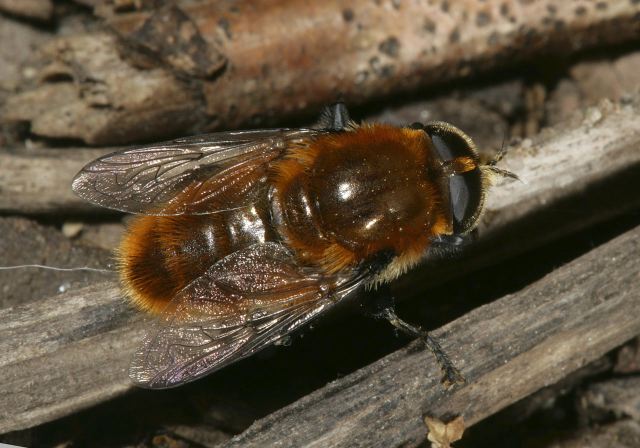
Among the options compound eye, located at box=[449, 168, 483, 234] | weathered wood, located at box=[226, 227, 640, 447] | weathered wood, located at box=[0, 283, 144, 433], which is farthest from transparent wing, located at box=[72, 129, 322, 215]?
weathered wood, located at box=[226, 227, 640, 447]

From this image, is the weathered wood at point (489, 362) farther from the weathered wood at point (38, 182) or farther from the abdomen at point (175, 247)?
the weathered wood at point (38, 182)

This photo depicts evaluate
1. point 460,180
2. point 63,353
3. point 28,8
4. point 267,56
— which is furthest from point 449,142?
point 28,8

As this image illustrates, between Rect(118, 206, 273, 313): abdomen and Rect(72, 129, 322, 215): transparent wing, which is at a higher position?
Rect(72, 129, 322, 215): transparent wing

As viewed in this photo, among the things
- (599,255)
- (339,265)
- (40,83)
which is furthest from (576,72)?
(40,83)

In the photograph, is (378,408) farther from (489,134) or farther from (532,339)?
(489,134)

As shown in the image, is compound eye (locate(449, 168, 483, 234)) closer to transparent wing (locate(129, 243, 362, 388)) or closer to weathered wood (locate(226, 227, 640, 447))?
weathered wood (locate(226, 227, 640, 447))

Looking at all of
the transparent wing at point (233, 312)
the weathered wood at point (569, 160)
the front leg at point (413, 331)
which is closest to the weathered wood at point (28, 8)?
the transparent wing at point (233, 312)
